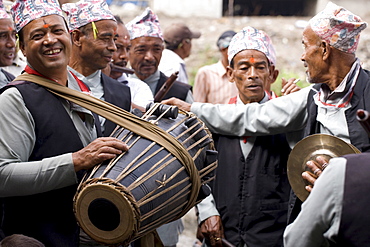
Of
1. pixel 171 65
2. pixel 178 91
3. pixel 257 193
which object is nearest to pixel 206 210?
pixel 257 193

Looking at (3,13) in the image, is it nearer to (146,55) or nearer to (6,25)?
(6,25)

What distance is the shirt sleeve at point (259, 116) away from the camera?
387 cm

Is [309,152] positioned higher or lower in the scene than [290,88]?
higher

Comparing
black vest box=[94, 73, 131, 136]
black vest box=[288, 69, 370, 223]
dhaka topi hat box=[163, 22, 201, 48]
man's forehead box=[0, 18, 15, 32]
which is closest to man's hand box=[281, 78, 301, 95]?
black vest box=[288, 69, 370, 223]

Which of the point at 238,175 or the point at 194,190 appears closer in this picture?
the point at 194,190

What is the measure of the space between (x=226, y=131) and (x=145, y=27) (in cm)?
182

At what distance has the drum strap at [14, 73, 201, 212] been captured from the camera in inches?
122

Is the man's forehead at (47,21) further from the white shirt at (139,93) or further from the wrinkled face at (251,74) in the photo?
the wrinkled face at (251,74)

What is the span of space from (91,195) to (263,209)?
5.16 ft

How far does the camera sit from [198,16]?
1355 centimetres

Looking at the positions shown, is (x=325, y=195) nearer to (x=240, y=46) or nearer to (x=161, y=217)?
(x=161, y=217)

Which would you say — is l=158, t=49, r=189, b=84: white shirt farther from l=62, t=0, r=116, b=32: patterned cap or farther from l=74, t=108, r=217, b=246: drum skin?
l=74, t=108, r=217, b=246: drum skin

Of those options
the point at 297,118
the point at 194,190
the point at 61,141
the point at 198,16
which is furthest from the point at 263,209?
the point at 198,16

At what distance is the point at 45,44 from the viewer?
10.8 ft
